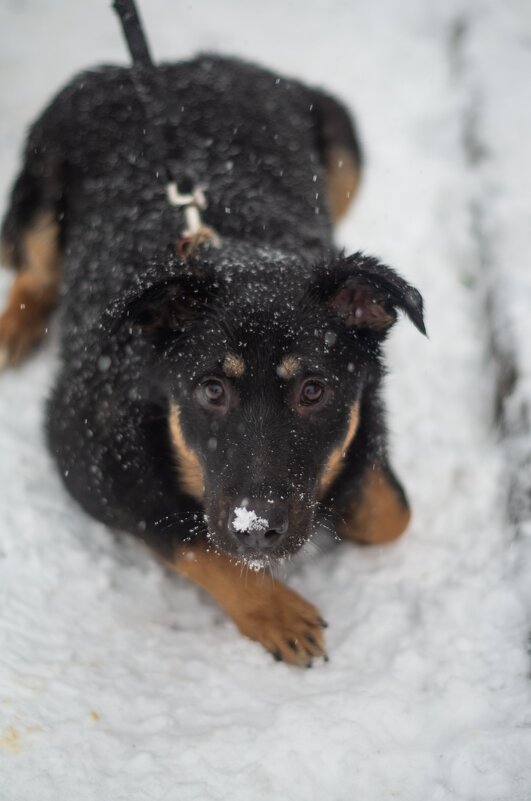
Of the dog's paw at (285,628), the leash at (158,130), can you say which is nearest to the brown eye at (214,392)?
the leash at (158,130)

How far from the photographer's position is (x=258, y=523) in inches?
113

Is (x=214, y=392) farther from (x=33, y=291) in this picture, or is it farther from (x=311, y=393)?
(x=33, y=291)

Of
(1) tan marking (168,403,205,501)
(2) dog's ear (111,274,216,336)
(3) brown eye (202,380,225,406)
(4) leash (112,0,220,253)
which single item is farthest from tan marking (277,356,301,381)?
(4) leash (112,0,220,253)

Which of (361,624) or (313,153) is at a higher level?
(313,153)

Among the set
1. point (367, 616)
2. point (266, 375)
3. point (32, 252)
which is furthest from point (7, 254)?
point (367, 616)

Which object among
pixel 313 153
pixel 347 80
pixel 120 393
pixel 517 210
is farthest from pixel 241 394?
pixel 347 80

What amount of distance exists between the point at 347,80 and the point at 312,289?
4.90 m

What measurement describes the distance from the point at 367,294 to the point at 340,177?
2612 millimetres

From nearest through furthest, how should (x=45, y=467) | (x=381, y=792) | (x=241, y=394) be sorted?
1. (x=381, y=792)
2. (x=241, y=394)
3. (x=45, y=467)

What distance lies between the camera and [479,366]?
492 cm

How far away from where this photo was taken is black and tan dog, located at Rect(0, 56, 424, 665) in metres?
3.13

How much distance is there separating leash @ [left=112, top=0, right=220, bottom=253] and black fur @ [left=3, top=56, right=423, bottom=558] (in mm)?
62

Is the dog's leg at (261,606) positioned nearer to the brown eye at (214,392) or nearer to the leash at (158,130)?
the brown eye at (214,392)

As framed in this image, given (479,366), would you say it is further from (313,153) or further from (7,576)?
(7,576)
